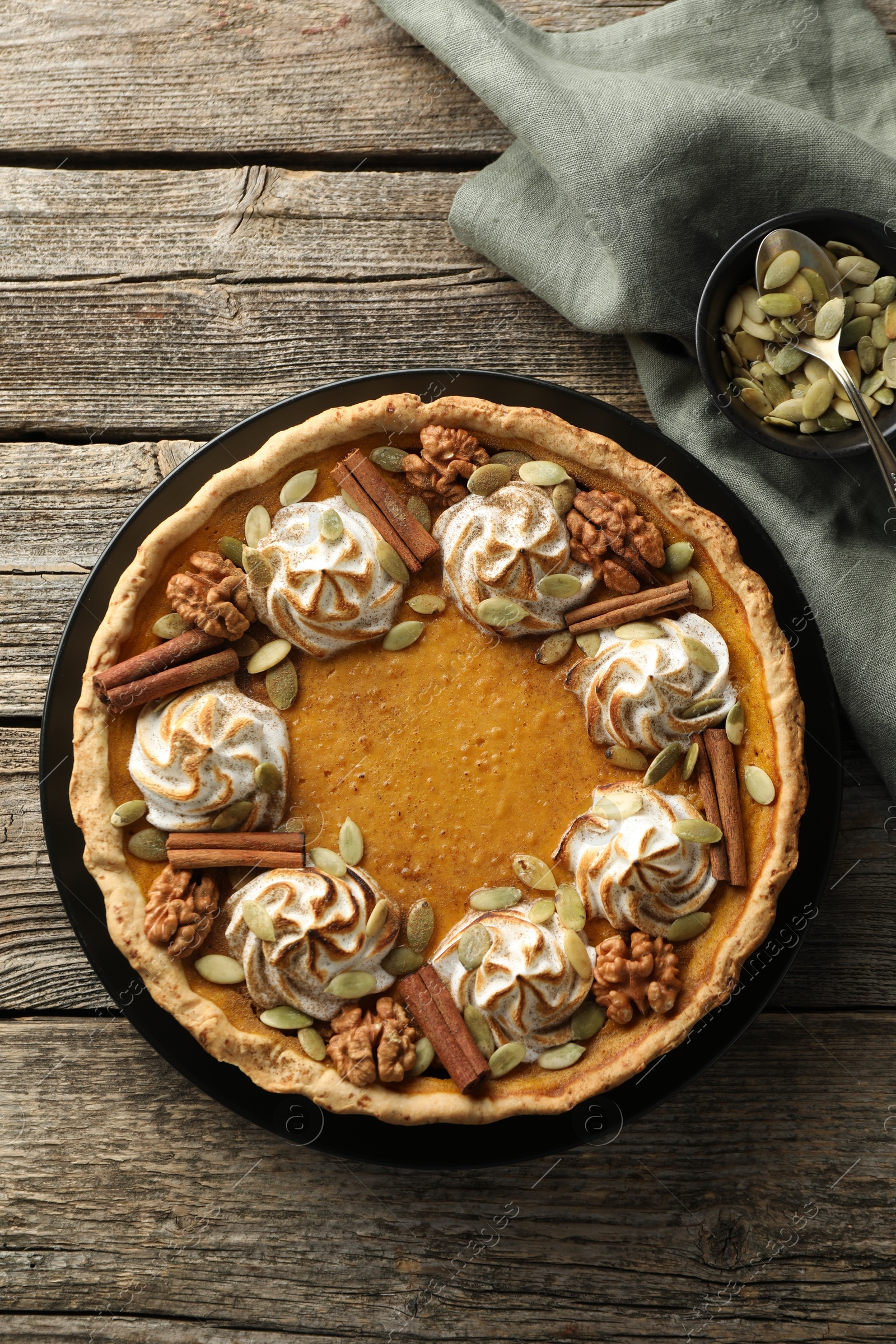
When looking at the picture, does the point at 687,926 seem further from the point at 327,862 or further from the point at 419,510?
the point at 419,510

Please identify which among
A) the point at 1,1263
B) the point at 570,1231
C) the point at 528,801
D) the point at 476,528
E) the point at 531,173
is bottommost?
the point at 1,1263

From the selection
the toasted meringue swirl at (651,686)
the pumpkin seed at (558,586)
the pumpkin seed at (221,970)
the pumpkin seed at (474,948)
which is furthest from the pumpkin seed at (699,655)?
the pumpkin seed at (221,970)

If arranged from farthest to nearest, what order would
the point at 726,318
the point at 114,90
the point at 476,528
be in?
the point at 114,90, the point at 726,318, the point at 476,528

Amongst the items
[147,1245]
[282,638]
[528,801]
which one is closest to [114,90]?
[282,638]

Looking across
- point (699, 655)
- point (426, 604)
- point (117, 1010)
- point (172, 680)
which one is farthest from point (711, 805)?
point (117, 1010)

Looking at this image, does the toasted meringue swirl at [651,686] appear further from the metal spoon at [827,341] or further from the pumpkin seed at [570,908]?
the metal spoon at [827,341]

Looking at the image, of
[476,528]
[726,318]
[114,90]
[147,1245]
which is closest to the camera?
[476,528]

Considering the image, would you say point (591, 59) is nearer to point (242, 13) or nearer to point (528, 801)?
point (242, 13)
